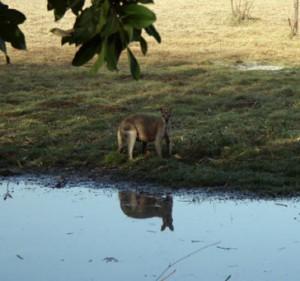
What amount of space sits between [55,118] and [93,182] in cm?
309

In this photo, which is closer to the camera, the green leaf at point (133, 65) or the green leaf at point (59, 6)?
the green leaf at point (133, 65)

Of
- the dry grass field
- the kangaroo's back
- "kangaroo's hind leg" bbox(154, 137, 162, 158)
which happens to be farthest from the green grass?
the dry grass field

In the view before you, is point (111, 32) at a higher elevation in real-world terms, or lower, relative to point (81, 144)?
higher

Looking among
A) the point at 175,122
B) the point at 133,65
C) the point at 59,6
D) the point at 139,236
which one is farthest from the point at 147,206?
the point at 133,65

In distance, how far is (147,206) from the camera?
775 cm

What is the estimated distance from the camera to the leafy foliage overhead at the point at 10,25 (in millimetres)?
2121

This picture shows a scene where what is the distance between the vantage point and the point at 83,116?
11.7 metres

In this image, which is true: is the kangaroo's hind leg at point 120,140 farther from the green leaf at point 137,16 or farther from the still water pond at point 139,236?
the green leaf at point 137,16

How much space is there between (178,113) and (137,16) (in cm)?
975

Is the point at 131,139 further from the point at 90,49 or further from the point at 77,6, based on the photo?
the point at 90,49

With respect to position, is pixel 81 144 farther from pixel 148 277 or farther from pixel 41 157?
pixel 148 277

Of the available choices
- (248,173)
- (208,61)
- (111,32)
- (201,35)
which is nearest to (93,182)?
(248,173)

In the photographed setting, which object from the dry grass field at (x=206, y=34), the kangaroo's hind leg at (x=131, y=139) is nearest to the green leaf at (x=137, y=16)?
the kangaroo's hind leg at (x=131, y=139)

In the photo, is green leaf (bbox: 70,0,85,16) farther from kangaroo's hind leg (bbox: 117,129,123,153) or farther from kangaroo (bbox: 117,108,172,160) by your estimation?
kangaroo's hind leg (bbox: 117,129,123,153)
